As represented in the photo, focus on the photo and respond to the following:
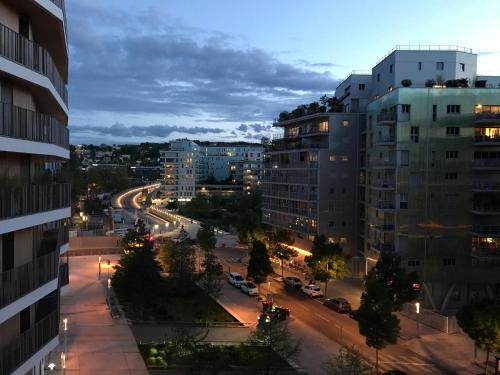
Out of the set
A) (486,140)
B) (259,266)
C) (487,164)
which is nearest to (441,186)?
(487,164)

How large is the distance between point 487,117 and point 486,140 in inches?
66.5

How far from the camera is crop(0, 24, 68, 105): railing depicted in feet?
36.3

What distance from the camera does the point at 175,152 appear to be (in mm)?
153750

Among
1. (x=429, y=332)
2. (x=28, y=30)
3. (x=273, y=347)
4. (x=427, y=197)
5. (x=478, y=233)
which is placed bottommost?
(x=429, y=332)

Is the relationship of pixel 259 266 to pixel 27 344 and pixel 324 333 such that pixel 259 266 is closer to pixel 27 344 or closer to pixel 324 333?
pixel 324 333

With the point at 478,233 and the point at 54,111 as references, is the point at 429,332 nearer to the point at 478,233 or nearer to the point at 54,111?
the point at 478,233

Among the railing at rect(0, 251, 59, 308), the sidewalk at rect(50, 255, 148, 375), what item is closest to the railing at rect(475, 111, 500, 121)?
the sidewalk at rect(50, 255, 148, 375)

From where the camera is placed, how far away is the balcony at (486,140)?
39.4m

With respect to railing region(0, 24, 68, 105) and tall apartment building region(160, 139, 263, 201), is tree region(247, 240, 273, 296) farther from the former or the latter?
tall apartment building region(160, 139, 263, 201)

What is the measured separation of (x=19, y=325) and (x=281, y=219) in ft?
157

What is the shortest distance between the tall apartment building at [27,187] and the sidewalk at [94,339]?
33.0 ft

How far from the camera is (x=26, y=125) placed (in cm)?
1192

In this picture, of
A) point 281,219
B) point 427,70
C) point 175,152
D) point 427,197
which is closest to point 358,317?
point 427,197

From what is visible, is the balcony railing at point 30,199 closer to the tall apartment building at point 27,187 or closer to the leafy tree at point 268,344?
the tall apartment building at point 27,187
